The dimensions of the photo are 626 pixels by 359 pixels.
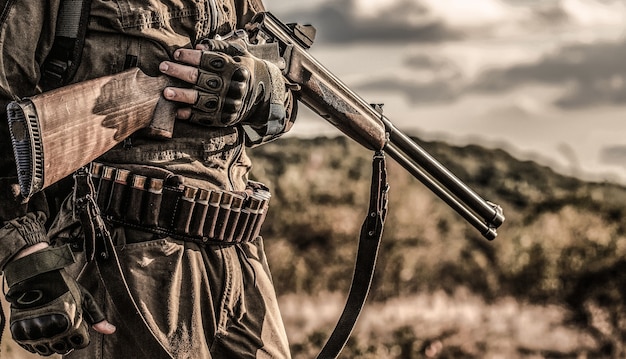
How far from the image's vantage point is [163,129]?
3627 millimetres

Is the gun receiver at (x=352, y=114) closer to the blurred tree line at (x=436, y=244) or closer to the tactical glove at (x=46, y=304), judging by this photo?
the tactical glove at (x=46, y=304)

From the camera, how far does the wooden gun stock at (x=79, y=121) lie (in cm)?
326

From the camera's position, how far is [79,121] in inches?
133

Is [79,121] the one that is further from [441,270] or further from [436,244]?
[436,244]

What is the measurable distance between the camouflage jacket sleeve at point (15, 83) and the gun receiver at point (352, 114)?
1181 mm

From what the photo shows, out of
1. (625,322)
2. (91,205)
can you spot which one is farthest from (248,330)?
(625,322)

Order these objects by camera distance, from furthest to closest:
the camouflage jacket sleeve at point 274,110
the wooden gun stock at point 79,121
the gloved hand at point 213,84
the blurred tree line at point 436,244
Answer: the blurred tree line at point 436,244 → the camouflage jacket sleeve at point 274,110 → the gloved hand at point 213,84 → the wooden gun stock at point 79,121

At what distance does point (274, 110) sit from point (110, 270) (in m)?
0.87

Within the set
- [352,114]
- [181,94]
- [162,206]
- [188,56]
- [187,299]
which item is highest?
[352,114]

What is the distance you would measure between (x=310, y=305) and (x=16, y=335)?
6264 millimetres

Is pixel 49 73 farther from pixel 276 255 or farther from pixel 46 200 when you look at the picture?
pixel 276 255

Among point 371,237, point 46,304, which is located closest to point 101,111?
point 46,304

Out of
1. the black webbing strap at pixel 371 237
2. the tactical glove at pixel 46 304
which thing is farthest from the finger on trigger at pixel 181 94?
the black webbing strap at pixel 371 237

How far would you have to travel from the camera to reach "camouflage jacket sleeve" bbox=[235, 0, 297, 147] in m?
3.97
